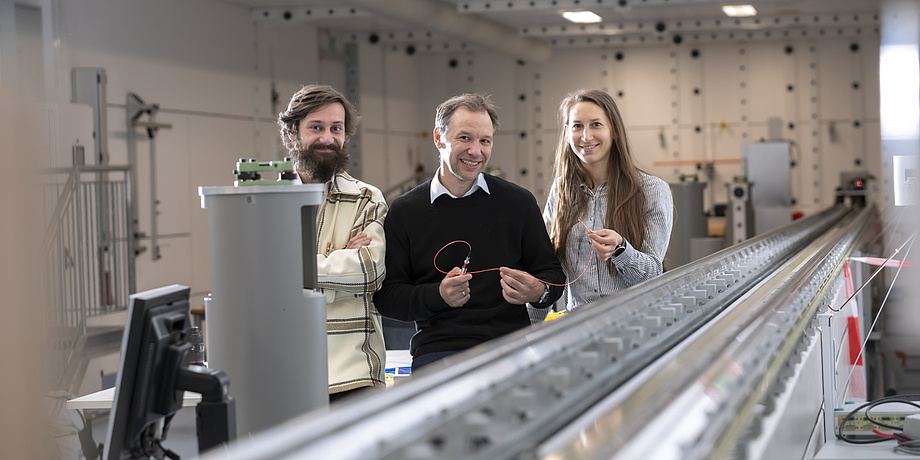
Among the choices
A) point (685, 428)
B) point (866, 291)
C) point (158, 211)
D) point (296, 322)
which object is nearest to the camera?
point (685, 428)

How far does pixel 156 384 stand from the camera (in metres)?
1.23

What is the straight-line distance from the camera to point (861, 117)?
1032cm

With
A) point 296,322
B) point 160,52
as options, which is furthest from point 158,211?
point 296,322

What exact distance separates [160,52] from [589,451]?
6.85m

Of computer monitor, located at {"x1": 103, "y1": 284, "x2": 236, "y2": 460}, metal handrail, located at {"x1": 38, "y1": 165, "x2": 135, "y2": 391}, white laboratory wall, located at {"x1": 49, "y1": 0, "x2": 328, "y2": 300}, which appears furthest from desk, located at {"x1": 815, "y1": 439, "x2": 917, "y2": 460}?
white laboratory wall, located at {"x1": 49, "y1": 0, "x2": 328, "y2": 300}

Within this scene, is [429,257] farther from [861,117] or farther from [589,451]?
[861,117]

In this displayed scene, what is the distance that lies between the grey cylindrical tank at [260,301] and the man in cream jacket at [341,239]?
47 cm

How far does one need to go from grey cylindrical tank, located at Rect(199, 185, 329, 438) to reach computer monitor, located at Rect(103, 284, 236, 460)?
150mm

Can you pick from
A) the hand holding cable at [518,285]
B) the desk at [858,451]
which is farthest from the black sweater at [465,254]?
the desk at [858,451]

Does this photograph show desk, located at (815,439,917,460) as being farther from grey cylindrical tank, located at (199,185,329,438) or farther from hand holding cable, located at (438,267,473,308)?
grey cylindrical tank, located at (199,185,329,438)

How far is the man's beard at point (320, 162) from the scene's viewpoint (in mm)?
2111

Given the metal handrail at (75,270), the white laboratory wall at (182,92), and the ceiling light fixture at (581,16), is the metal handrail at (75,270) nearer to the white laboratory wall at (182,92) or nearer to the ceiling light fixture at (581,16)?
the white laboratory wall at (182,92)

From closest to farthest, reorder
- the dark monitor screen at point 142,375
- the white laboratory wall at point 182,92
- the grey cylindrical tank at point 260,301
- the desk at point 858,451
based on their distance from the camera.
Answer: the dark monitor screen at point 142,375
the grey cylindrical tank at point 260,301
the desk at point 858,451
the white laboratory wall at point 182,92

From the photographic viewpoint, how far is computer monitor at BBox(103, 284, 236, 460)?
120 centimetres
